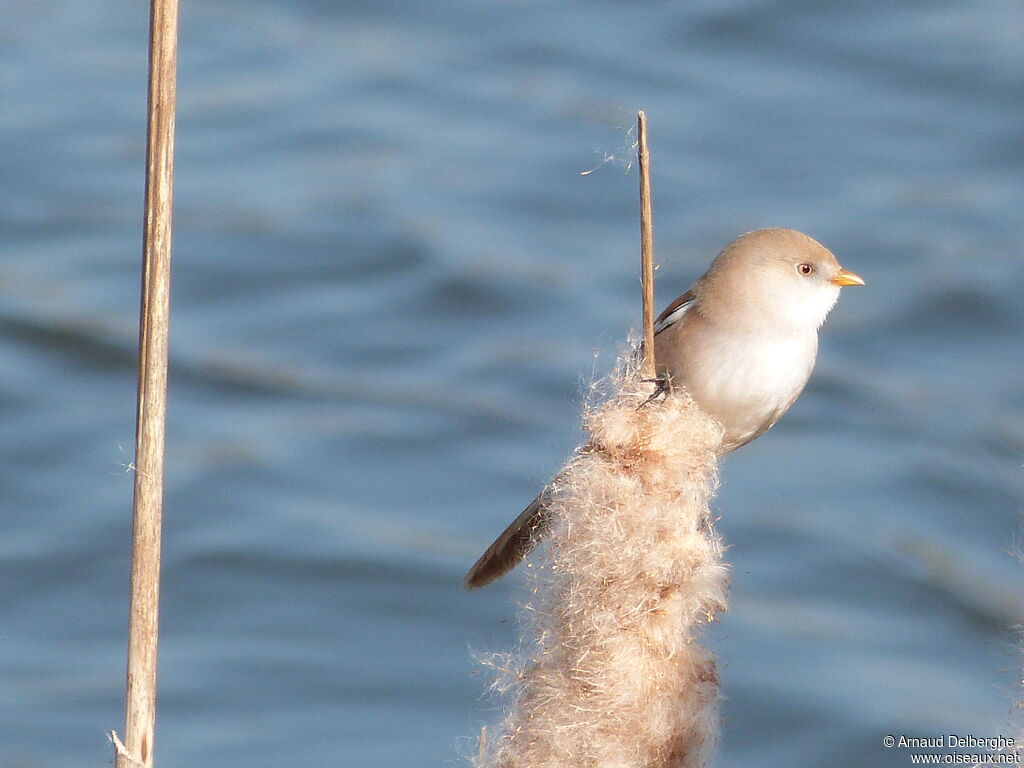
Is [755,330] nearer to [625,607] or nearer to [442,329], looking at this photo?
[625,607]

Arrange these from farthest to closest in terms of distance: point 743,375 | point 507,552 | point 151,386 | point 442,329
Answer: point 442,329 < point 743,375 < point 507,552 < point 151,386

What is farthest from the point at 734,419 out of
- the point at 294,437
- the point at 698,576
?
the point at 294,437

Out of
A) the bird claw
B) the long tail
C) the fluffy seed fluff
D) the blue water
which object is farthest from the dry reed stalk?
the blue water

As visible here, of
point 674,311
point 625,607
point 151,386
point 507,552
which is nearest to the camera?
point 151,386

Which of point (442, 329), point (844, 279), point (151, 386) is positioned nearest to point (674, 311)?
point (844, 279)

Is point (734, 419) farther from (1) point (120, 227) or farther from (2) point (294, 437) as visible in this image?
(1) point (120, 227)

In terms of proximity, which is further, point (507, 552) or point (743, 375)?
point (743, 375)
